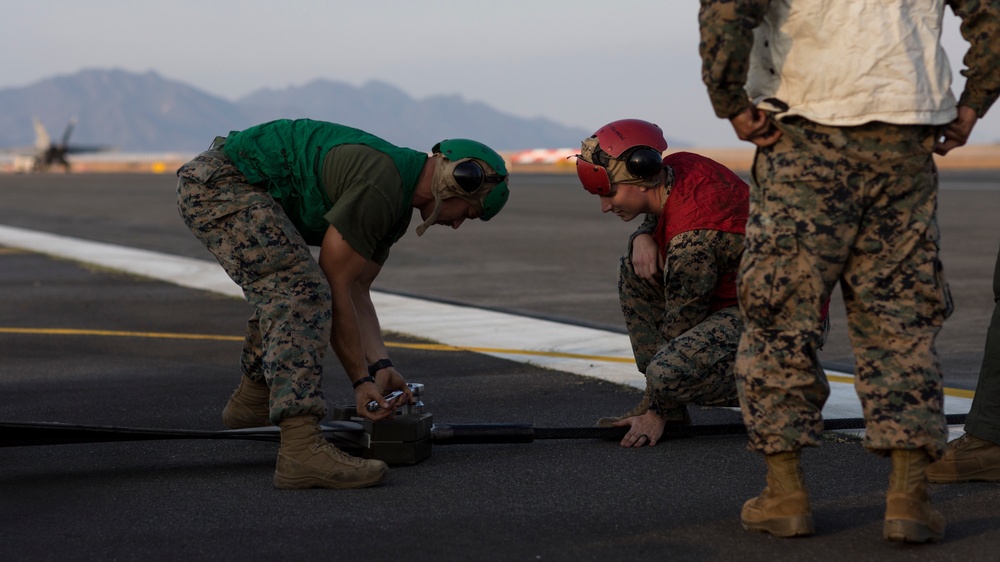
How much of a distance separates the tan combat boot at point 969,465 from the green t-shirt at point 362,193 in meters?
2.30

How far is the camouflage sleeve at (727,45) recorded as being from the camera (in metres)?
3.61

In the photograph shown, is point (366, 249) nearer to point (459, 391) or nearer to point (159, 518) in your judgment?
point (159, 518)

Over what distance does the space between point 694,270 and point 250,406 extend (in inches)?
82.1

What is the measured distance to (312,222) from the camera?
16.3ft

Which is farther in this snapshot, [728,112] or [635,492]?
[635,492]

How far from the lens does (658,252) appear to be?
5422 mm

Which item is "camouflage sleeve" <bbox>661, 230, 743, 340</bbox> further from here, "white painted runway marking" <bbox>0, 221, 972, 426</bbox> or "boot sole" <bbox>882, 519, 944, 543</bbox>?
"boot sole" <bbox>882, 519, 944, 543</bbox>

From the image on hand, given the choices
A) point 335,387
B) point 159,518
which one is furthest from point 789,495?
point 335,387

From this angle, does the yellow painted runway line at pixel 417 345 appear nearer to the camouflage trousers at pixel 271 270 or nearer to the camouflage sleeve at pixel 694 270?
the camouflage sleeve at pixel 694 270

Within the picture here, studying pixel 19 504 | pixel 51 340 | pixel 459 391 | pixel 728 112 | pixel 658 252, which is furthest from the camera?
pixel 51 340

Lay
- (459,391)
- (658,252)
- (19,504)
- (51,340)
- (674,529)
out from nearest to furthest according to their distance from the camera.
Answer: (674,529), (19,504), (658,252), (459,391), (51,340)

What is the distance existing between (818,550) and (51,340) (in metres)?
6.48

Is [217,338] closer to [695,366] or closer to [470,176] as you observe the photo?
[470,176]

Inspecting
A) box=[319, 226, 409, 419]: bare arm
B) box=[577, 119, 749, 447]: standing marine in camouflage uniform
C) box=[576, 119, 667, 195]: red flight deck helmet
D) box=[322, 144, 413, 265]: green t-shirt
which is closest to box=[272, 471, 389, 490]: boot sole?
box=[319, 226, 409, 419]: bare arm
